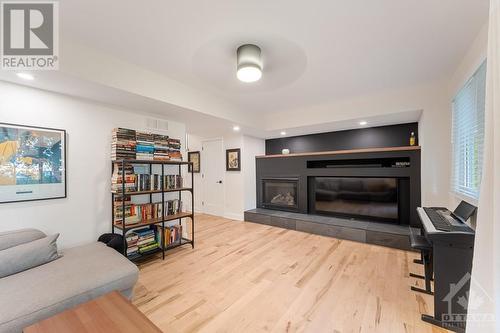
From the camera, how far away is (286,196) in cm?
498

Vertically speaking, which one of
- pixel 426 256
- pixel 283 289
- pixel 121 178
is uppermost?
pixel 121 178

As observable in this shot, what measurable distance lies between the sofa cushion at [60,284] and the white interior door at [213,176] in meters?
3.48

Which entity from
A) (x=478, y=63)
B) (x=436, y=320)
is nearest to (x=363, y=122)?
(x=478, y=63)

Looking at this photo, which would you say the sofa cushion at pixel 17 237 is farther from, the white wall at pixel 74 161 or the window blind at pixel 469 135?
the window blind at pixel 469 135

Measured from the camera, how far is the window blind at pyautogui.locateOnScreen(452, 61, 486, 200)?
1812mm

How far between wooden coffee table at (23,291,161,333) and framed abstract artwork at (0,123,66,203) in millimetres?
1560

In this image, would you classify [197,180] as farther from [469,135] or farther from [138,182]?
[469,135]

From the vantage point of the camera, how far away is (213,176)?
566cm

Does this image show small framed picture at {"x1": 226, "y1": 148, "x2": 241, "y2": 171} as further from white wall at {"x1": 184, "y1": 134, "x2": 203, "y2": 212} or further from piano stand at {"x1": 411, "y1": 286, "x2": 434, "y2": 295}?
piano stand at {"x1": 411, "y1": 286, "x2": 434, "y2": 295}

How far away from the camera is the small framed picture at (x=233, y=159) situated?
5.12 m

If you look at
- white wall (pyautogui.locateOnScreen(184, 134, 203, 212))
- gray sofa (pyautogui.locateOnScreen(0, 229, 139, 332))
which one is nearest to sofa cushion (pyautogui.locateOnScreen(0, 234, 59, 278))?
gray sofa (pyautogui.locateOnScreen(0, 229, 139, 332))

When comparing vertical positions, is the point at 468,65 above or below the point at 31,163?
above

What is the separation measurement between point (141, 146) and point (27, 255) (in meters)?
1.56

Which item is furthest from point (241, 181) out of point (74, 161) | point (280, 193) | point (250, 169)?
point (74, 161)
